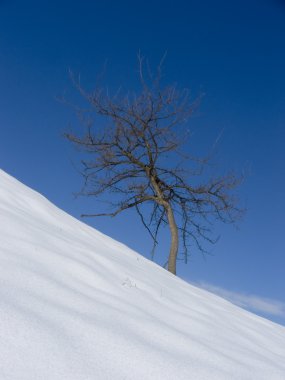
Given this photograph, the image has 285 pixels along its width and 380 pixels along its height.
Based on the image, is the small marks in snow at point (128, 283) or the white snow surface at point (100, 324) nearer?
the white snow surface at point (100, 324)

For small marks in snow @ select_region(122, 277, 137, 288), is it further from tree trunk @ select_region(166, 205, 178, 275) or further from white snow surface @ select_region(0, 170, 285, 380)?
tree trunk @ select_region(166, 205, 178, 275)

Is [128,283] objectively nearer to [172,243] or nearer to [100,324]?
[100,324]

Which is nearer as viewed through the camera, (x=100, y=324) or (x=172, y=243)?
(x=100, y=324)

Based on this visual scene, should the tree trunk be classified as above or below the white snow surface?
above

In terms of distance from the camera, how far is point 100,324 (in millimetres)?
1966

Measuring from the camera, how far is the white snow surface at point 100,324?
5.07ft

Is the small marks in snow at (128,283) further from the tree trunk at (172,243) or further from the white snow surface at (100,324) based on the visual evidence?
the tree trunk at (172,243)

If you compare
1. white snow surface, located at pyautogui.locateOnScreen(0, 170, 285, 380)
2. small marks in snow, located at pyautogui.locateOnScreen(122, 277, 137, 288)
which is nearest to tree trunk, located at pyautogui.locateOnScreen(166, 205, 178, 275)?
white snow surface, located at pyautogui.locateOnScreen(0, 170, 285, 380)

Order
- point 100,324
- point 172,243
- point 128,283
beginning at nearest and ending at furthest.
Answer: point 100,324
point 128,283
point 172,243

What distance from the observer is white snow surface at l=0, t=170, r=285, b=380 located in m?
1.55

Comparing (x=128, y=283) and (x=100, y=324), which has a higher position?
(x=128, y=283)

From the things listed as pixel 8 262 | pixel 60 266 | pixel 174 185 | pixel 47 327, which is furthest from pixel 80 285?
pixel 174 185

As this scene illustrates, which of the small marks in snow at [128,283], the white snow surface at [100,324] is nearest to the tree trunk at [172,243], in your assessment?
the white snow surface at [100,324]

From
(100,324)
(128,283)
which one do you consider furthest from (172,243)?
(100,324)
